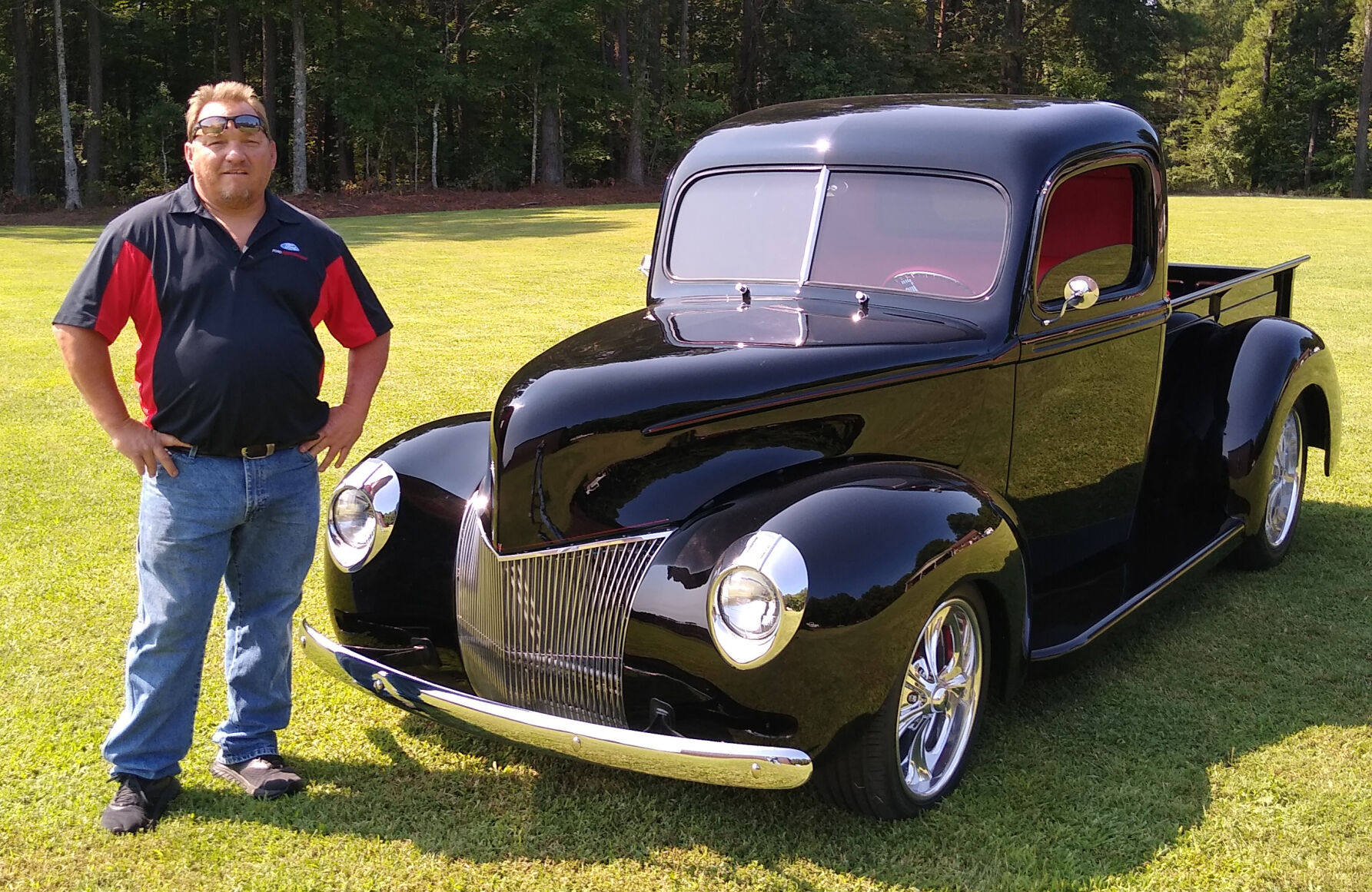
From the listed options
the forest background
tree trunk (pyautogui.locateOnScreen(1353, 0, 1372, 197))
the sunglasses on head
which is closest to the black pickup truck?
the sunglasses on head

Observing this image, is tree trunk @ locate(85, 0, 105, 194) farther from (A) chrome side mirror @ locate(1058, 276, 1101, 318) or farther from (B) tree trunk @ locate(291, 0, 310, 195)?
(A) chrome side mirror @ locate(1058, 276, 1101, 318)

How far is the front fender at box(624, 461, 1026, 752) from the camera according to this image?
295 centimetres

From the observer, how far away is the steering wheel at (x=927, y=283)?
4.01 meters

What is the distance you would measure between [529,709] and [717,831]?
0.63 metres

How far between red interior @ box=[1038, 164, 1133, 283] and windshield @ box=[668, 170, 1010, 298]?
0.24 m

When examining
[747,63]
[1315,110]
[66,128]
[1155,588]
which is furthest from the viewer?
[1315,110]

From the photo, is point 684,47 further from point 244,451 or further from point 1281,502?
point 244,451

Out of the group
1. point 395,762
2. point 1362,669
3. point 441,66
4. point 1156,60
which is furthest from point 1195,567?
point 1156,60

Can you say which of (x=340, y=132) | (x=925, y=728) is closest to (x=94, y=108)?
(x=340, y=132)

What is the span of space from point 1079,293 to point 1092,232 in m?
0.48

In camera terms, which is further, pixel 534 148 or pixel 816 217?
pixel 534 148

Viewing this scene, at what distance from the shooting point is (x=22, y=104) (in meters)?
36.9

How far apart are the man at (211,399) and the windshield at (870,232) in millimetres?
1518

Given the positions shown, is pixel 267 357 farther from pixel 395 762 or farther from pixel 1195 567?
pixel 1195 567
